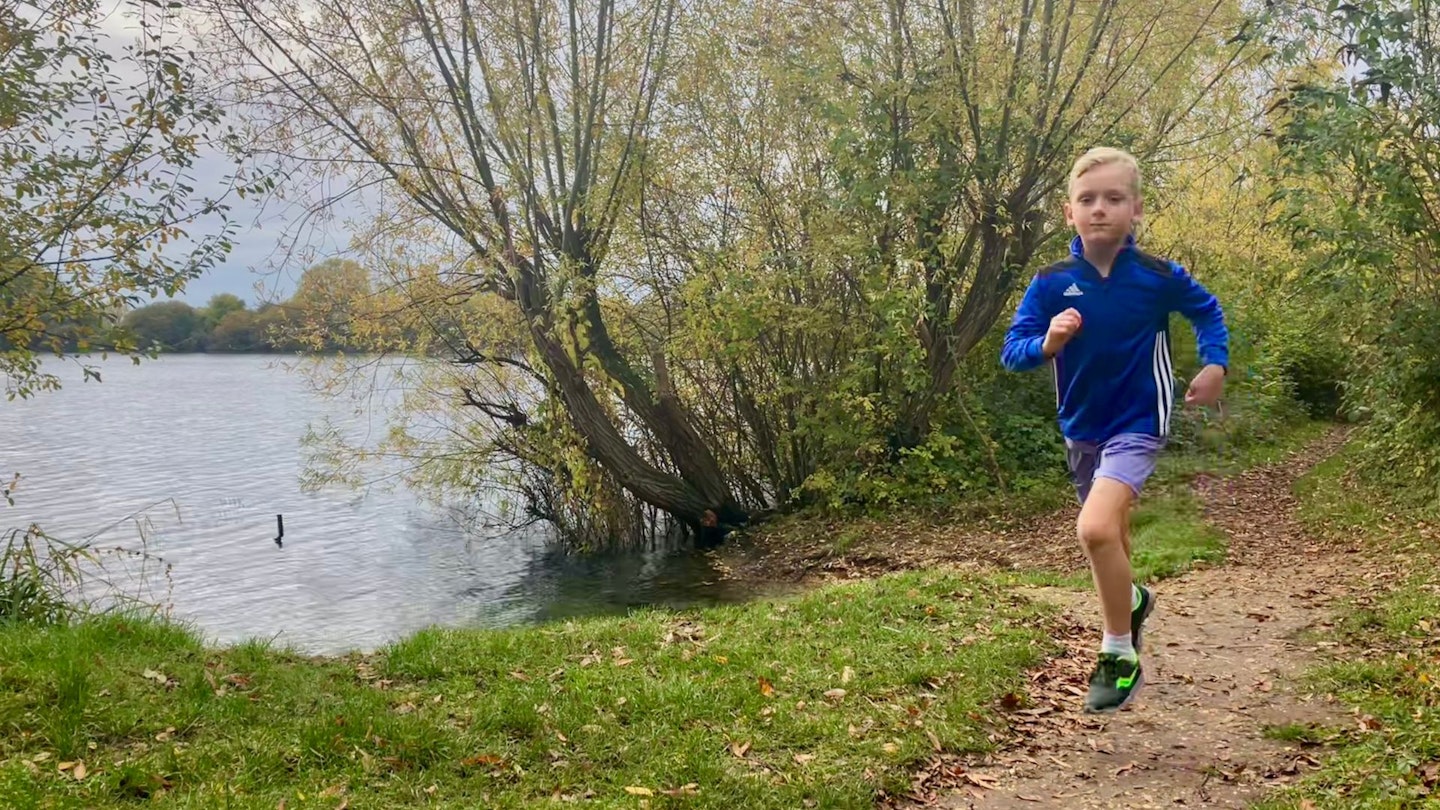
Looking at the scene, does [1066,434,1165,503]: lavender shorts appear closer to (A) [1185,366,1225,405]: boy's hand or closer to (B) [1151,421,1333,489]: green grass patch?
(A) [1185,366,1225,405]: boy's hand

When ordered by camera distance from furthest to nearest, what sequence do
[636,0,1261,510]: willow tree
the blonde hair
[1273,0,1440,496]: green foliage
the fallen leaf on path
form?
[636,0,1261,510]: willow tree
[1273,0,1440,496]: green foliage
the fallen leaf on path
the blonde hair

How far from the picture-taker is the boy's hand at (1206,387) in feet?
13.0

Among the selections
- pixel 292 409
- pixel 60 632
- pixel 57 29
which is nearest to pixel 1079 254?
pixel 60 632

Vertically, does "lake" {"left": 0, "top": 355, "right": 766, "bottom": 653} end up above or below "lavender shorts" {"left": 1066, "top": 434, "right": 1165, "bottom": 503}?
below

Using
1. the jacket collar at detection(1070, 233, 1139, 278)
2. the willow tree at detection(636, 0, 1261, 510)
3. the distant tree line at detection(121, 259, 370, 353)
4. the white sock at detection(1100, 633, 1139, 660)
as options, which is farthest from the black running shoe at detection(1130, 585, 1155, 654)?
the distant tree line at detection(121, 259, 370, 353)

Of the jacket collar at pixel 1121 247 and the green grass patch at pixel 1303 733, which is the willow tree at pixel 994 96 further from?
the green grass patch at pixel 1303 733

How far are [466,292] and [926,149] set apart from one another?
6.72 meters

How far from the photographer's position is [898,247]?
13.2m

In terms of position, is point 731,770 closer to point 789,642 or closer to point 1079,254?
point 789,642

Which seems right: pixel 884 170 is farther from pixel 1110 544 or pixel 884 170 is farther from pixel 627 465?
pixel 1110 544

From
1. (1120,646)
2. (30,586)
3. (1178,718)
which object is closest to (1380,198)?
(1178,718)

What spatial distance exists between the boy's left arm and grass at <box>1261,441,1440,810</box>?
Result: 64.5 inches

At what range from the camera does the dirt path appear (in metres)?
4.37

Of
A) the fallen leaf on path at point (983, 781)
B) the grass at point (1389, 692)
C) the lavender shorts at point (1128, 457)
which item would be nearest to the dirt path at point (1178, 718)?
the fallen leaf on path at point (983, 781)
